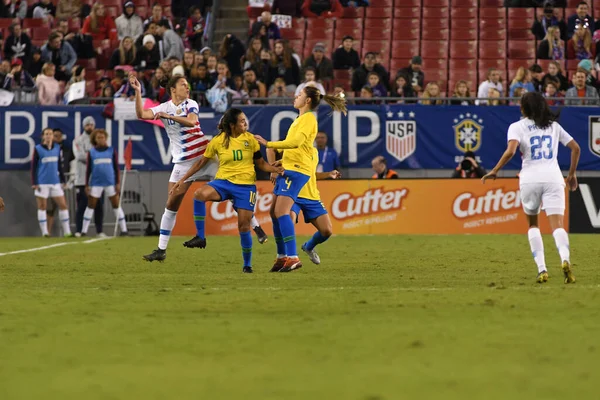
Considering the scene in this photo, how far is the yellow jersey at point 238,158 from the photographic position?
12.4 metres

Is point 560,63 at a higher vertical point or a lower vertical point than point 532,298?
higher

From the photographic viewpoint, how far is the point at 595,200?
22469 millimetres

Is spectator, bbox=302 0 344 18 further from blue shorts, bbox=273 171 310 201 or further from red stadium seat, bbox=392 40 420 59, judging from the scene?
blue shorts, bbox=273 171 310 201

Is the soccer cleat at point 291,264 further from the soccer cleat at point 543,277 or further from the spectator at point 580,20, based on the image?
the spectator at point 580,20

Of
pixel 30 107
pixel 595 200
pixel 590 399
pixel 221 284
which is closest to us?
pixel 590 399

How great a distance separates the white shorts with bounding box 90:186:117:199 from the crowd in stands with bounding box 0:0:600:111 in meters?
2.19

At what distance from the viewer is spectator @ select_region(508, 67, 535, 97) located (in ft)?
77.5

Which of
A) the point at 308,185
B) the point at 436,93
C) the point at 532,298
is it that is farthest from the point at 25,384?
the point at 436,93

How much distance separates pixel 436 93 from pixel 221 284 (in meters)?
13.5

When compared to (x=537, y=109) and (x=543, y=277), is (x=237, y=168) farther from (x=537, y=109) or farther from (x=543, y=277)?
(x=543, y=277)

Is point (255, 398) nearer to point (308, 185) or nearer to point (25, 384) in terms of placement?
point (25, 384)

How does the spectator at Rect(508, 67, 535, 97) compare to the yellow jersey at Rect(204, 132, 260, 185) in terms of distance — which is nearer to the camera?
the yellow jersey at Rect(204, 132, 260, 185)

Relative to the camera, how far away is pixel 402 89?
78.5ft

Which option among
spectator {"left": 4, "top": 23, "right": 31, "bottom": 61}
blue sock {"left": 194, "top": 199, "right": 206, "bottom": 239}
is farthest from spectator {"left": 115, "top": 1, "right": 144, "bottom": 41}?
blue sock {"left": 194, "top": 199, "right": 206, "bottom": 239}
